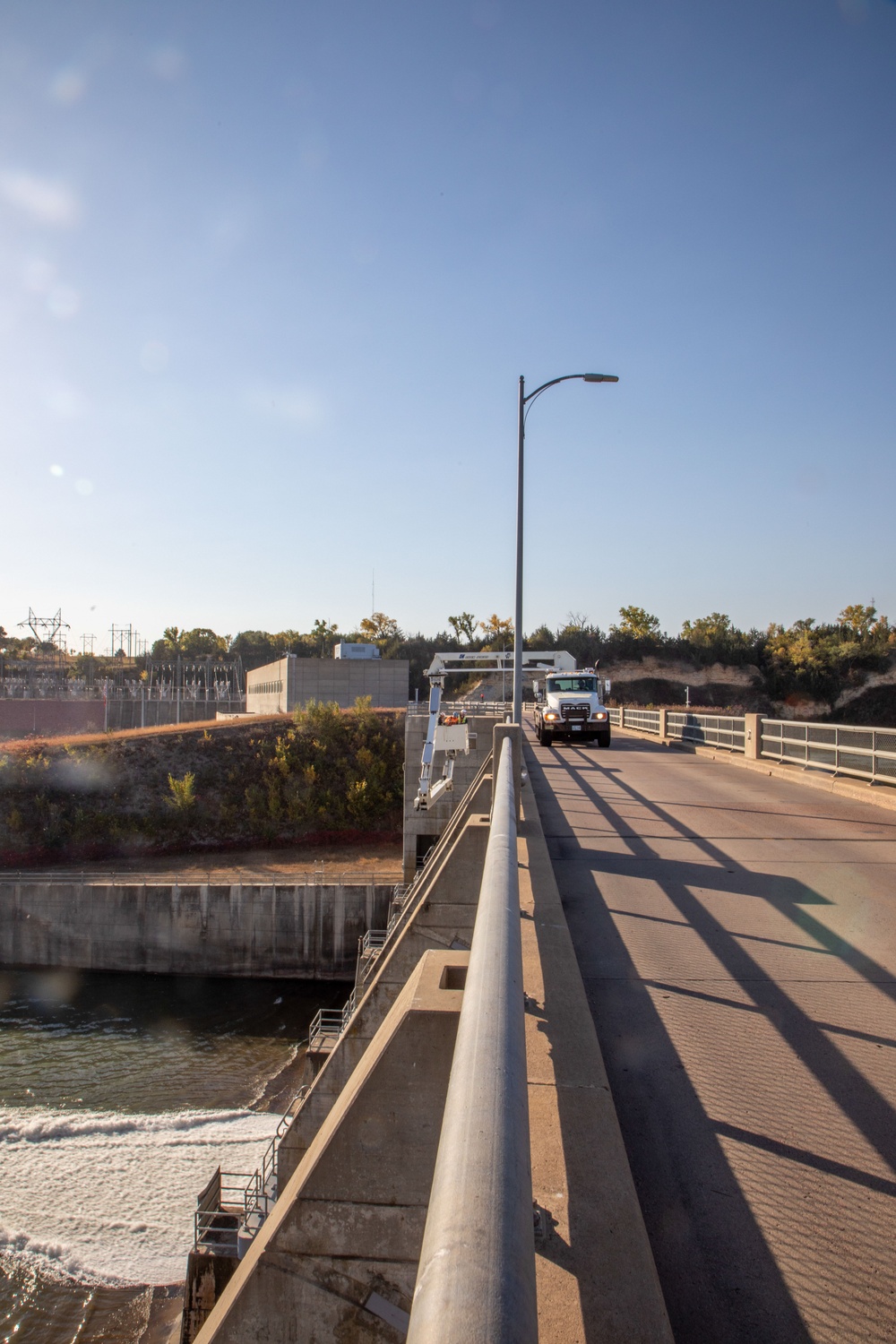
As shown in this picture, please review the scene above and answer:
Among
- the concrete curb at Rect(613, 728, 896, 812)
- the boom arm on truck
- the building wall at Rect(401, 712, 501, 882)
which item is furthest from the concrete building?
the concrete curb at Rect(613, 728, 896, 812)

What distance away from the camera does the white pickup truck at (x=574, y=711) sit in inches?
1148

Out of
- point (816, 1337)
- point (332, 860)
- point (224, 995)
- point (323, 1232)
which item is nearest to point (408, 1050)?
point (323, 1232)

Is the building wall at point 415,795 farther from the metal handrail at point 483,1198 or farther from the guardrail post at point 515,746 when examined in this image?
the metal handrail at point 483,1198

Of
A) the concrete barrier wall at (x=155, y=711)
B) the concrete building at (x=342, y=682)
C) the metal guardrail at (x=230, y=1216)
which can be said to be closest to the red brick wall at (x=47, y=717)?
the concrete barrier wall at (x=155, y=711)

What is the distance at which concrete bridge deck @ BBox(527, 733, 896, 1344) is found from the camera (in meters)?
2.75

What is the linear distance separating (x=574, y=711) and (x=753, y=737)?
7.22 m

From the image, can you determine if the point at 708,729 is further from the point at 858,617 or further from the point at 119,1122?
the point at 858,617

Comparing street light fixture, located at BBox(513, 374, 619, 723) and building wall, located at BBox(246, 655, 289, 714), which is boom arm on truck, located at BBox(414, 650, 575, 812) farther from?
building wall, located at BBox(246, 655, 289, 714)

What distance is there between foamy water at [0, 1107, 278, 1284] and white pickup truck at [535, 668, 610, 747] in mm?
15346

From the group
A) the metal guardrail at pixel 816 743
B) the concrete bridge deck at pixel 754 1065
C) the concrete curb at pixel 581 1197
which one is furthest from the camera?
the metal guardrail at pixel 816 743

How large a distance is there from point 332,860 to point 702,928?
3291 cm

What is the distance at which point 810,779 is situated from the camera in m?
18.0

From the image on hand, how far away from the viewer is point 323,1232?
3.76 meters

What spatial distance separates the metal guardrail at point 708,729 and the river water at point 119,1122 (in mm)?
15452
